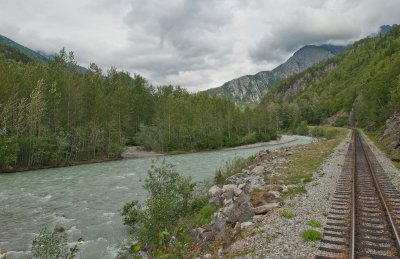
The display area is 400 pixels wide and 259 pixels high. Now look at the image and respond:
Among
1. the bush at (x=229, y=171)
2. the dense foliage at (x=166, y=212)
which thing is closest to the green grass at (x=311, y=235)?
the dense foliage at (x=166, y=212)

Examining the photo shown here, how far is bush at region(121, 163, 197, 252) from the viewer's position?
729 inches

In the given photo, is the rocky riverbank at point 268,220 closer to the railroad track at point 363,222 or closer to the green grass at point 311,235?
the green grass at point 311,235

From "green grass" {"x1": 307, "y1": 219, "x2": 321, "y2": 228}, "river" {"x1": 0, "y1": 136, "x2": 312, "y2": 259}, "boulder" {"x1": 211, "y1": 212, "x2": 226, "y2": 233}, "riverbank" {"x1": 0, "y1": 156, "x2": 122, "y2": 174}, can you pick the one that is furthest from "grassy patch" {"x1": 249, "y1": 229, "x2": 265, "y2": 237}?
"riverbank" {"x1": 0, "y1": 156, "x2": 122, "y2": 174}

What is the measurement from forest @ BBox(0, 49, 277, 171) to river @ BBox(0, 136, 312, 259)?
9.41 metres

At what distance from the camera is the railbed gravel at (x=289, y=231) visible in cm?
1290

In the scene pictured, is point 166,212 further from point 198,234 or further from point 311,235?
point 311,235

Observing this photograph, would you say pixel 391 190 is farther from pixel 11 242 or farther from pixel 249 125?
pixel 249 125

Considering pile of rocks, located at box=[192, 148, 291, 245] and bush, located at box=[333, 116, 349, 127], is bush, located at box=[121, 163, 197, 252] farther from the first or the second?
bush, located at box=[333, 116, 349, 127]

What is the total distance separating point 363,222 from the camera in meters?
15.8

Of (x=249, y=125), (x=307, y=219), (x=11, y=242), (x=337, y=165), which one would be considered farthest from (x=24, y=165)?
(x=249, y=125)

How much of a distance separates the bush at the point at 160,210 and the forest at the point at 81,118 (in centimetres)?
2353

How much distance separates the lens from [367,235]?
14.0 meters

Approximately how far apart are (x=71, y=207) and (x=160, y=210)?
15.4m

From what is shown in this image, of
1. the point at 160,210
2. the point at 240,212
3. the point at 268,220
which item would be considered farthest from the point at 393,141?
the point at 160,210
